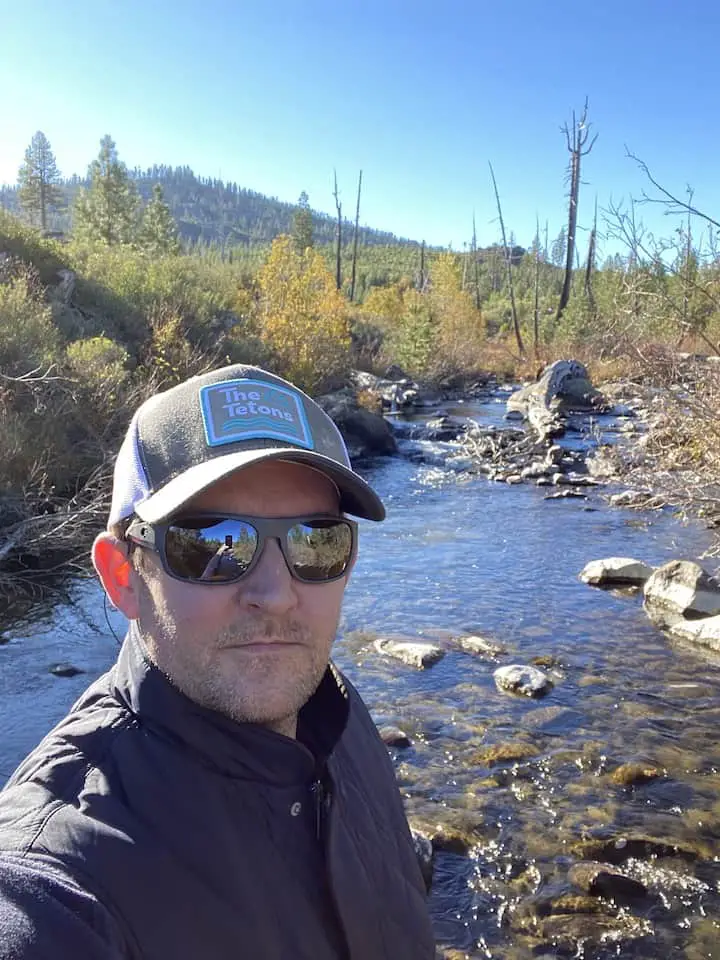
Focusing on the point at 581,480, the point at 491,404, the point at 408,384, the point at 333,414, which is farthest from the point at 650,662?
the point at 408,384

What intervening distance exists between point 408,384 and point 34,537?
2015 cm

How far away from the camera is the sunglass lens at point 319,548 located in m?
1.46

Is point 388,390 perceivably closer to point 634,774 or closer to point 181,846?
point 634,774

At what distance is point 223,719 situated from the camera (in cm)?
129

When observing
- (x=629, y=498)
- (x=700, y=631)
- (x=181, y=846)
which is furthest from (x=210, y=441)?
(x=629, y=498)

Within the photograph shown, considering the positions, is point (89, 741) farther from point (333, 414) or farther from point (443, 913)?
point (333, 414)

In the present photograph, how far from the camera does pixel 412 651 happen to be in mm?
6234

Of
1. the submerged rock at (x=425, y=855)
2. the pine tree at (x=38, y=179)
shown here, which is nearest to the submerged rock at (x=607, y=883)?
the submerged rock at (x=425, y=855)

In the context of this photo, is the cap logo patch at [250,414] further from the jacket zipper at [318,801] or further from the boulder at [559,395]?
the boulder at [559,395]

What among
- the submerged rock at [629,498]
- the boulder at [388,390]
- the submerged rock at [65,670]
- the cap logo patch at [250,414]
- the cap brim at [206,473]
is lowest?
the submerged rock at [65,670]

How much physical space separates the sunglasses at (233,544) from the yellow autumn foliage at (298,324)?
56.6ft

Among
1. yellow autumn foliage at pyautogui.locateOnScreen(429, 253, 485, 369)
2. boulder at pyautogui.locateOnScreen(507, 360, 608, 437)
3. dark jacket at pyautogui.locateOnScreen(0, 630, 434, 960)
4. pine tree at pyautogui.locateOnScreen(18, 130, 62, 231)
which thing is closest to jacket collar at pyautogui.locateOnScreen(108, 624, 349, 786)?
dark jacket at pyautogui.locateOnScreen(0, 630, 434, 960)

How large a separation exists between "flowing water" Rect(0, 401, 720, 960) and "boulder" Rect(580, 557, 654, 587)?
0.26 m

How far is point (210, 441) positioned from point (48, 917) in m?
0.79
